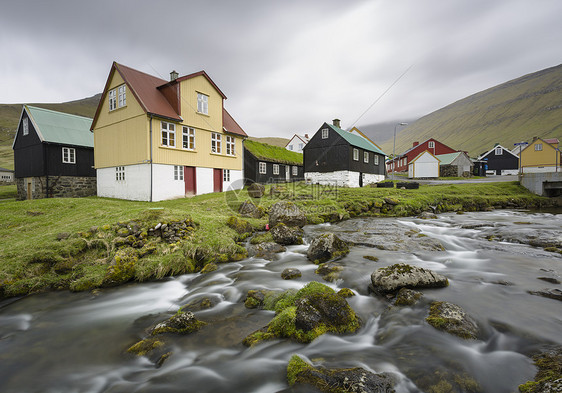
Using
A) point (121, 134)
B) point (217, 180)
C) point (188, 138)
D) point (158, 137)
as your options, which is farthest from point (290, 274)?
point (121, 134)

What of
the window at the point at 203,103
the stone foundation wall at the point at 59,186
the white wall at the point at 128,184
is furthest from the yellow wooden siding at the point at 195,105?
the stone foundation wall at the point at 59,186

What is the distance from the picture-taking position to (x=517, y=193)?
26984 mm

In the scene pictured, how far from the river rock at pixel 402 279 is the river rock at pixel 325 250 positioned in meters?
2.65

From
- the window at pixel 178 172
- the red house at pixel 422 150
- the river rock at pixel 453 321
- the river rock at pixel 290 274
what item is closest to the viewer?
the river rock at pixel 453 321

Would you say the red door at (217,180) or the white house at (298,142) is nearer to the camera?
the red door at (217,180)

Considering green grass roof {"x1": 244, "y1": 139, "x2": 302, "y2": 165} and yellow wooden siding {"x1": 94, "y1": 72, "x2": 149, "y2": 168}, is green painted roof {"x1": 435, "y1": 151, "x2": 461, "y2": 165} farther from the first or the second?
yellow wooden siding {"x1": 94, "y1": 72, "x2": 149, "y2": 168}

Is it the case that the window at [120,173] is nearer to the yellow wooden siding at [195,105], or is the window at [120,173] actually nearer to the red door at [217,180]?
the yellow wooden siding at [195,105]

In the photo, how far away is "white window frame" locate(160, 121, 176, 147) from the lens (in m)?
21.0

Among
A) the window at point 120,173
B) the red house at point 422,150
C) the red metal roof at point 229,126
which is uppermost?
the red house at point 422,150

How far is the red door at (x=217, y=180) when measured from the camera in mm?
25445

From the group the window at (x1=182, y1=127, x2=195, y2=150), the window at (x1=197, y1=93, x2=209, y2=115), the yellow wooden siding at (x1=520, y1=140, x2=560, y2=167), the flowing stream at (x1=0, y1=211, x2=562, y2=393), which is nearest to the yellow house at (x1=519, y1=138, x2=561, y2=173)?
the yellow wooden siding at (x1=520, y1=140, x2=560, y2=167)

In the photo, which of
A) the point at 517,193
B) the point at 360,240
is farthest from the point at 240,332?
the point at 517,193

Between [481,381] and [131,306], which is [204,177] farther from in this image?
[481,381]

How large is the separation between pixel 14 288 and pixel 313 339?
27.4 feet
